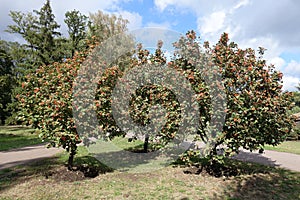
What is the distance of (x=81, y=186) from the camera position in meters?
6.14

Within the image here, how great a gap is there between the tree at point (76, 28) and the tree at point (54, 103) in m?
17.8

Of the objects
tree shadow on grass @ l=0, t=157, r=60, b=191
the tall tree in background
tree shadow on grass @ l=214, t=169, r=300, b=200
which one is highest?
the tall tree in background

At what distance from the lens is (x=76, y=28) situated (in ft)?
81.4

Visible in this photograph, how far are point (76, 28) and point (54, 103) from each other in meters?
21.2

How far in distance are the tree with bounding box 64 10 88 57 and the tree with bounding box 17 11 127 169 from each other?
Result: 702 inches

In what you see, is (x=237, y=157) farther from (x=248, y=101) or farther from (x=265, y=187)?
(x=248, y=101)

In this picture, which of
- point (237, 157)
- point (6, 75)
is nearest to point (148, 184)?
point (237, 157)

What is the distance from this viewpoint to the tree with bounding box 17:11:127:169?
6.07 meters

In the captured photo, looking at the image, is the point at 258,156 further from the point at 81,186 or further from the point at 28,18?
the point at 28,18

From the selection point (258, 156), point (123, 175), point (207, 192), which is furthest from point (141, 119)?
point (258, 156)

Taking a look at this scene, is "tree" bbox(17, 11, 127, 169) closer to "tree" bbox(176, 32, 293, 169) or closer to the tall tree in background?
"tree" bbox(176, 32, 293, 169)

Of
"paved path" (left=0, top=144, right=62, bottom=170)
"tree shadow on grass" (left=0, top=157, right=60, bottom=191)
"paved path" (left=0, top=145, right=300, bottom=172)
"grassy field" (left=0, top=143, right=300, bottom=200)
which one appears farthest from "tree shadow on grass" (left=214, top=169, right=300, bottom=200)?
"paved path" (left=0, top=144, right=62, bottom=170)

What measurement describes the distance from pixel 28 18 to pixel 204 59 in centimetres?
2401

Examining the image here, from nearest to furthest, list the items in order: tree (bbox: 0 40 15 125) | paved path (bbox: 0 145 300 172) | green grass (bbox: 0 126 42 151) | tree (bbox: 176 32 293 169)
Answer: tree (bbox: 176 32 293 169)
paved path (bbox: 0 145 300 172)
green grass (bbox: 0 126 42 151)
tree (bbox: 0 40 15 125)
